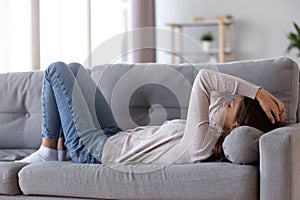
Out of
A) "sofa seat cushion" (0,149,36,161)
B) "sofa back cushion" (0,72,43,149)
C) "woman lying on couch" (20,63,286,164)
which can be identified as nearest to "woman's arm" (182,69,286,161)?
"woman lying on couch" (20,63,286,164)

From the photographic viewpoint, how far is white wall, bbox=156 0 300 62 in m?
7.06

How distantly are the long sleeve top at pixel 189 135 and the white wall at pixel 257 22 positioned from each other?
5.01 m

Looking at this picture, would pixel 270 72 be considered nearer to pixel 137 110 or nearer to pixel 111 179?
pixel 137 110

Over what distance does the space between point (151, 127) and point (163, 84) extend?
32 centimetres

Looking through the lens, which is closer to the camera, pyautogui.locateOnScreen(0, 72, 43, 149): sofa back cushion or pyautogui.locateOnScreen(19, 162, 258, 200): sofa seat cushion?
pyautogui.locateOnScreen(19, 162, 258, 200): sofa seat cushion

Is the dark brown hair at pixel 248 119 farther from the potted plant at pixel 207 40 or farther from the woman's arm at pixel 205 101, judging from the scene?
the potted plant at pixel 207 40

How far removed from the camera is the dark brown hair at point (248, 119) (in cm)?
218

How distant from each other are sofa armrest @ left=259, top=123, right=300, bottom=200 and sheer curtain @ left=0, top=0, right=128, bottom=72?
2.61m

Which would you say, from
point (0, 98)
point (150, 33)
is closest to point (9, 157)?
point (0, 98)

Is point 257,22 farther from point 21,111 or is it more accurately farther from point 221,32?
point 21,111

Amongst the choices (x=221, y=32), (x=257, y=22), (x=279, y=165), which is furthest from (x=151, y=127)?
(x=257, y=22)

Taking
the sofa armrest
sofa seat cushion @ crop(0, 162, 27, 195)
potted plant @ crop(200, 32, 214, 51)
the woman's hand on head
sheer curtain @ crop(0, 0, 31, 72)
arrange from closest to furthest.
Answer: the sofa armrest → the woman's hand on head → sofa seat cushion @ crop(0, 162, 27, 195) → sheer curtain @ crop(0, 0, 31, 72) → potted plant @ crop(200, 32, 214, 51)

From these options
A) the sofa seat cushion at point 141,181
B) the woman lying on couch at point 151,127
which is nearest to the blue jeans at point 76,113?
the woman lying on couch at point 151,127

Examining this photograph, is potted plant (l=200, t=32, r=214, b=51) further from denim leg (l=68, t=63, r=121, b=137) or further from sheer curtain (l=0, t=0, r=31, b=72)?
denim leg (l=68, t=63, r=121, b=137)
